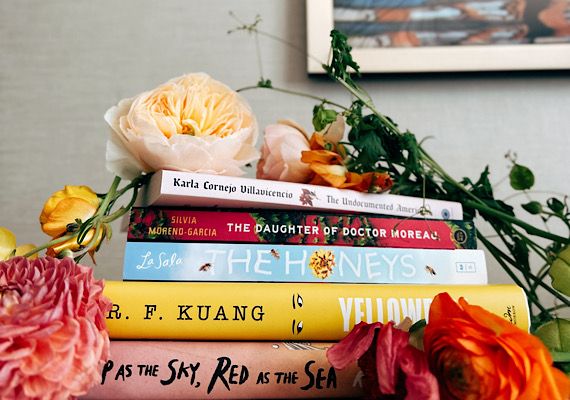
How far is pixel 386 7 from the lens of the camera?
749mm

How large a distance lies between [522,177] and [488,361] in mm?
325

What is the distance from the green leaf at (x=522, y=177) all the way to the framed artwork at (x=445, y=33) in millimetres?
238

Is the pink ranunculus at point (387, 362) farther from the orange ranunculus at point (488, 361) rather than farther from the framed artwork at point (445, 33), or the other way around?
the framed artwork at point (445, 33)

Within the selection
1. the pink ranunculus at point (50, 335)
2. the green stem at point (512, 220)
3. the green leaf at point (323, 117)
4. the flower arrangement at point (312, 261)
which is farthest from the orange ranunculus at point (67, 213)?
the green stem at point (512, 220)

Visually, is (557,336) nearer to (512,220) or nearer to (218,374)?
(512,220)

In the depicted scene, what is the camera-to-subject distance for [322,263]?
44cm

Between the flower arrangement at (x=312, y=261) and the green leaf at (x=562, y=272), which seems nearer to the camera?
the flower arrangement at (x=312, y=261)

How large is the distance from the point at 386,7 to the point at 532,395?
62 centimetres

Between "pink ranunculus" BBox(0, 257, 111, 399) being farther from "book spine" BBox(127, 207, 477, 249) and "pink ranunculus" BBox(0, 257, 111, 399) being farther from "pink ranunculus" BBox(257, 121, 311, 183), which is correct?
"pink ranunculus" BBox(257, 121, 311, 183)

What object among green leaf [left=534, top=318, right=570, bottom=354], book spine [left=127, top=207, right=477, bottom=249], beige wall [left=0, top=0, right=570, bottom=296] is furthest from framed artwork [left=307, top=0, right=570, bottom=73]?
green leaf [left=534, top=318, right=570, bottom=354]

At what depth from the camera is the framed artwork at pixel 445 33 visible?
732mm

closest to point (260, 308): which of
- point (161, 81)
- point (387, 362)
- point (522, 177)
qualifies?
point (387, 362)

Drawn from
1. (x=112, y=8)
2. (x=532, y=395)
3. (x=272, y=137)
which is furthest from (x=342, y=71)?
(x=112, y=8)

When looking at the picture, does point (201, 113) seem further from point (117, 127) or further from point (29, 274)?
point (29, 274)
